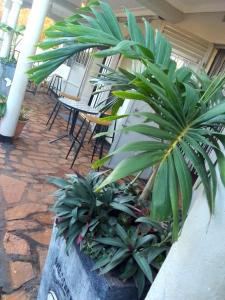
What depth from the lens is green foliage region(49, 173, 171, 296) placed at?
1.21 meters

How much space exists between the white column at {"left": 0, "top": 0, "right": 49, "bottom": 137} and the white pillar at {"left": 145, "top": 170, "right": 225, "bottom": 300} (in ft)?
10.8

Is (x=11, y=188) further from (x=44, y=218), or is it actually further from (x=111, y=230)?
(x=111, y=230)

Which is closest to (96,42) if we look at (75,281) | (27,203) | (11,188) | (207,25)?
(75,281)

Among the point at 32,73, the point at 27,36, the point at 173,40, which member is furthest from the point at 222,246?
the point at 173,40

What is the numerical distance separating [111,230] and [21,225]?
1.38 metres

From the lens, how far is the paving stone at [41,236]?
237 cm

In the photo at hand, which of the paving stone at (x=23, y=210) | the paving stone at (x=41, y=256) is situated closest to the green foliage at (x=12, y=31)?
the paving stone at (x=23, y=210)

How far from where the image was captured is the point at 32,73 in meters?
1.13

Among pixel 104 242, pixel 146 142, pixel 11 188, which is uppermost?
pixel 146 142

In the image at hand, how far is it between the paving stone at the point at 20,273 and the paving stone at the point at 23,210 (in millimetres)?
559

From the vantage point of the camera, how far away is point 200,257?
2.82ft

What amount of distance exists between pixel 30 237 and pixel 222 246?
1.86 metres

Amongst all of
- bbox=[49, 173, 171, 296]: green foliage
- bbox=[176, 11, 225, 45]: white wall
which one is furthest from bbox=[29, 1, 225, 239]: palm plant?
bbox=[176, 11, 225, 45]: white wall

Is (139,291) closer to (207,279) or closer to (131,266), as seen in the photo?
(131,266)
